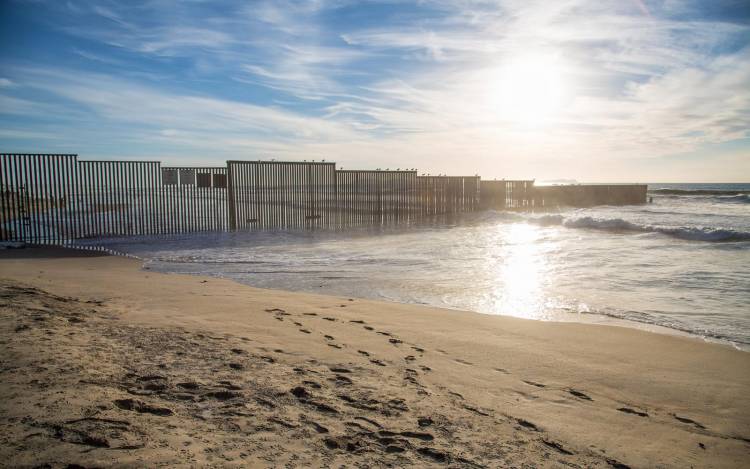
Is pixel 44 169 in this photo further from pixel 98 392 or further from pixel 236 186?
pixel 98 392

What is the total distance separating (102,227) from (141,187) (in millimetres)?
1823

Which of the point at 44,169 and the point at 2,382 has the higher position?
the point at 44,169

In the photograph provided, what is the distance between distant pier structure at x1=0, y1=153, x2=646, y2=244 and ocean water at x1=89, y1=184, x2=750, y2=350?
1335 millimetres

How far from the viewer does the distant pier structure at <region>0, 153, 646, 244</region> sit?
14.5m

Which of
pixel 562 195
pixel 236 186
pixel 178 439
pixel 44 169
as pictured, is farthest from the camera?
pixel 562 195

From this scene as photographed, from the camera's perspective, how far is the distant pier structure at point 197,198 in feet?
47.5

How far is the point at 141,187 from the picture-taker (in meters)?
15.8

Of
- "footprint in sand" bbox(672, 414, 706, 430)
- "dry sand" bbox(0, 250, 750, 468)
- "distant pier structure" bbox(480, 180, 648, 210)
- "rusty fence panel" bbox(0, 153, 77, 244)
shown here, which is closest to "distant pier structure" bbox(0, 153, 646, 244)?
"rusty fence panel" bbox(0, 153, 77, 244)

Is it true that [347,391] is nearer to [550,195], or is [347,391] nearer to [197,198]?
[197,198]

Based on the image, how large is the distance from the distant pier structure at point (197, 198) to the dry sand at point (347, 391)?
36.3 feet

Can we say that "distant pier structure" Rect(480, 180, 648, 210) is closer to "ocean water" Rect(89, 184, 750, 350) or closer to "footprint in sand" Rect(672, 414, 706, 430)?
"ocean water" Rect(89, 184, 750, 350)

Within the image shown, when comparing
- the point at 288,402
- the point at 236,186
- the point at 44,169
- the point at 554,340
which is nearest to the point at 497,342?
the point at 554,340

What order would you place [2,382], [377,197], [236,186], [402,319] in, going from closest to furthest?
[2,382] → [402,319] → [236,186] → [377,197]

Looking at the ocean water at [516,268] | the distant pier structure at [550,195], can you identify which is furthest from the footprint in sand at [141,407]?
the distant pier structure at [550,195]
